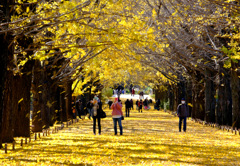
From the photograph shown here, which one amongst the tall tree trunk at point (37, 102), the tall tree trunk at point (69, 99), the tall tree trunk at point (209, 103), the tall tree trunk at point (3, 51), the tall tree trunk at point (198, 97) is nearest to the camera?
the tall tree trunk at point (3, 51)

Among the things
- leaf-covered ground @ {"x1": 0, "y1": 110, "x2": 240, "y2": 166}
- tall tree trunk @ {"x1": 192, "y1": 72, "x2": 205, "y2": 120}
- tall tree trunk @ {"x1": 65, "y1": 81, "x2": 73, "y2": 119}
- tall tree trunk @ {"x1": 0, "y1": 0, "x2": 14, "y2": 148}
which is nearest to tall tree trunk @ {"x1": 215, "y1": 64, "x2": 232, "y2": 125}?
tall tree trunk @ {"x1": 192, "y1": 72, "x2": 205, "y2": 120}

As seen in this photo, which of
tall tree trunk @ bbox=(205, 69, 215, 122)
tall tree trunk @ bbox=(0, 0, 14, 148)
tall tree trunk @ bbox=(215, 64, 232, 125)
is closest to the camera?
tall tree trunk @ bbox=(0, 0, 14, 148)

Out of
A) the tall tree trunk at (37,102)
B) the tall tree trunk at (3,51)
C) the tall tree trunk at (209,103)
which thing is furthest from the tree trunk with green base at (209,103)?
the tall tree trunk at (3,51)

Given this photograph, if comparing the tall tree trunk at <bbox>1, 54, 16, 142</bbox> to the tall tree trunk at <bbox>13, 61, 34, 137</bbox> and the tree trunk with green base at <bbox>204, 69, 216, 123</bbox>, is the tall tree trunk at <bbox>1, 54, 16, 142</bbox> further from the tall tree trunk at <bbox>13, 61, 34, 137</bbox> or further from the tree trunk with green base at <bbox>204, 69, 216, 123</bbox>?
the tree trunk with green base at <bbox>204, 69, 216, 123</bbox>

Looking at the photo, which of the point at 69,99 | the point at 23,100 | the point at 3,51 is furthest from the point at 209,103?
the point at 3,51

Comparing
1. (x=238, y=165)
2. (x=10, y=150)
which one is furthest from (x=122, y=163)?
(x=10, y=150)

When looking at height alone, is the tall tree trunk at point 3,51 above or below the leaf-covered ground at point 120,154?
above

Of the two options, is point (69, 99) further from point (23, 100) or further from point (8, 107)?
point (8, 107)

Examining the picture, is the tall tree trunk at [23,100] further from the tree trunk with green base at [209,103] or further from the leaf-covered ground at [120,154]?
the tree trunk with green base at [209,103]

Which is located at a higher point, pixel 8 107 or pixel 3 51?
pixel 3 51

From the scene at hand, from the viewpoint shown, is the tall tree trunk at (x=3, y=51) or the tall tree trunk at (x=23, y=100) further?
the tall tree trunk at (x=23, y=100)

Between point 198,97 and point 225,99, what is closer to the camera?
point 225,99

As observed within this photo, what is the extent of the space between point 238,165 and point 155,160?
2.06 m

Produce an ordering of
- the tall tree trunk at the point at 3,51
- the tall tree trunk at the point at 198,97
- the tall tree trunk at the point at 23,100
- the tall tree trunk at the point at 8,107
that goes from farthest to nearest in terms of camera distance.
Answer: the tall tree trunk at the point at 198,97
the tall tree trunk at the point at 23,100
the tall tree trunk at the point at 8,107
the tall tree trunk at the point at 3,51
